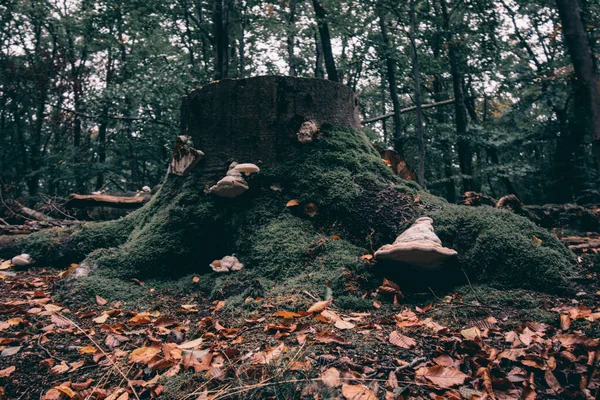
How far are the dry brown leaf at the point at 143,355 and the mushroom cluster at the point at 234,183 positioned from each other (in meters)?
1.78

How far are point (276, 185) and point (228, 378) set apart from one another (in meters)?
2.31

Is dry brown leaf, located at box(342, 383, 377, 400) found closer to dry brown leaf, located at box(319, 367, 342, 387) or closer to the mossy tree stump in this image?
dry brown leaf, located at box(319, 367, 342, 387)

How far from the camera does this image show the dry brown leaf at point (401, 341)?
76.5 inches

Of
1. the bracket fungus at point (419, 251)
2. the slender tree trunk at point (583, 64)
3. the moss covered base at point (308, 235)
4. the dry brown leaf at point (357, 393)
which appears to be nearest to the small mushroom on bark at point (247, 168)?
the moss covered base at point (308, 235)

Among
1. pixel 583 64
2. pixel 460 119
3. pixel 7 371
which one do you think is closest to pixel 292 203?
pixel 7 371

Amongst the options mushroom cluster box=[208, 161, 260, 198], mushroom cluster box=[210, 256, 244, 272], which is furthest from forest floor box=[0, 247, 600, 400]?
mushroom cluster box=[208, 161, 260, 198]

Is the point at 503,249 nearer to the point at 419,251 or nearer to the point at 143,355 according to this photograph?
the point at 419,251

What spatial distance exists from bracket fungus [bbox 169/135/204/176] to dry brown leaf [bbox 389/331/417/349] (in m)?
2.75

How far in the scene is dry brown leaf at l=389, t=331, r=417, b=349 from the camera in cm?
194

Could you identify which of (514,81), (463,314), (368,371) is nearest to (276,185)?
(463,314)

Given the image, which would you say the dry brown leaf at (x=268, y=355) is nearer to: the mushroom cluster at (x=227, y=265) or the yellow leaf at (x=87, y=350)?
the yellow leaf at (x=87, y=350)

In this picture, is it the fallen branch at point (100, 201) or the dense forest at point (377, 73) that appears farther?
the dense forest at point (377, 73)

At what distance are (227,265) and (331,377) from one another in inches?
72.6

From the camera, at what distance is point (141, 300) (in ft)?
10.0
